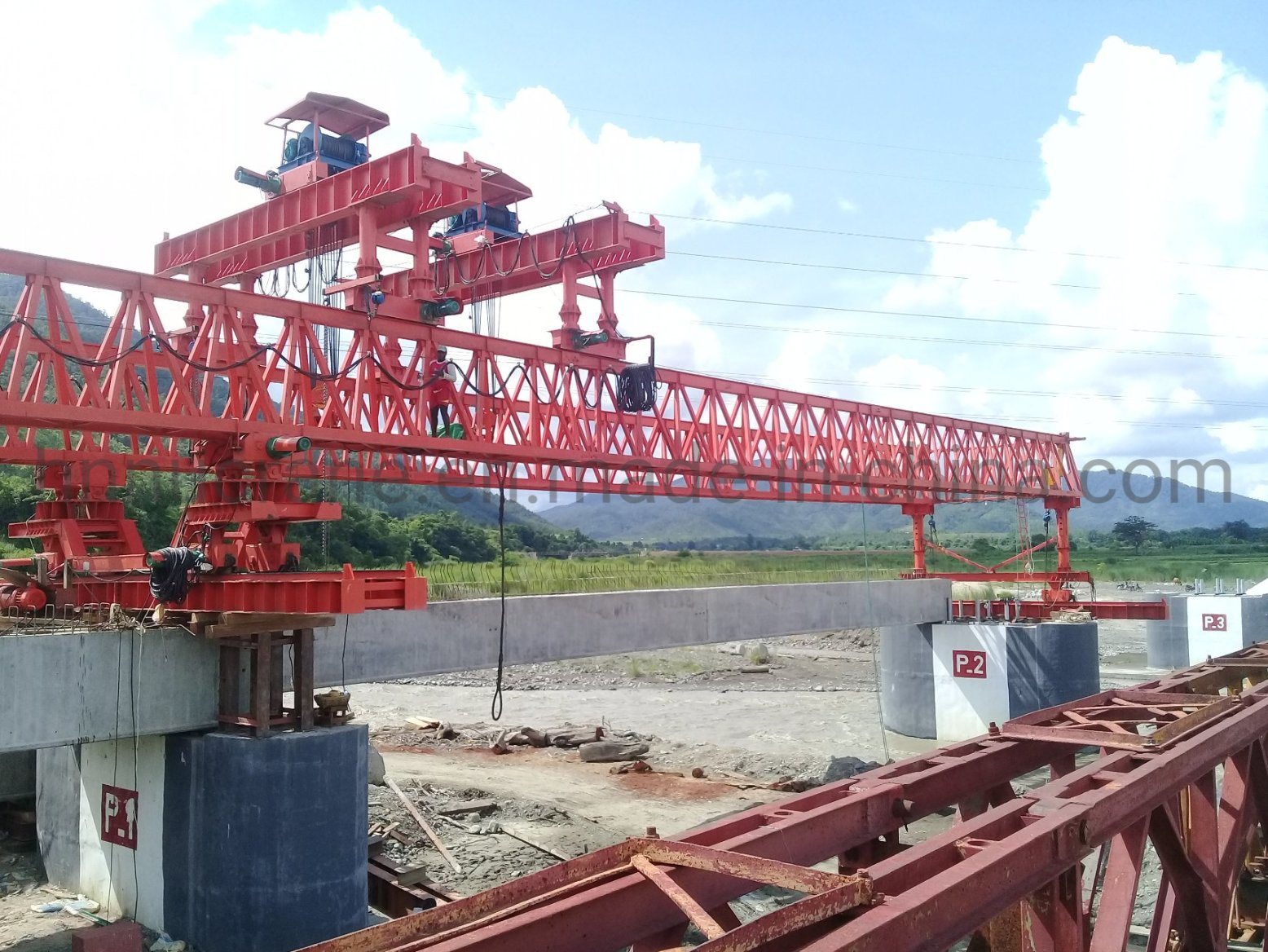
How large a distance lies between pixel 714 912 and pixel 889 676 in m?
29.0

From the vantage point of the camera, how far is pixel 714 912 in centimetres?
468

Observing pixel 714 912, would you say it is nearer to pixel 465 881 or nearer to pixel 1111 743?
pixel 1111 743

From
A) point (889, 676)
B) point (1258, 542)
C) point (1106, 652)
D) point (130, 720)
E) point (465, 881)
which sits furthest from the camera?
point (1258, 542)

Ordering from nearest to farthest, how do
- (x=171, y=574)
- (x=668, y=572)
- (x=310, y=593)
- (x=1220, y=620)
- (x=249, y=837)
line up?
(x=310, y=593) → (x=249, y=837) → (x=171, y=574) → (x=668, y=572) → (x=1220, y=620)

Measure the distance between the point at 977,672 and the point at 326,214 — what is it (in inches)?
905

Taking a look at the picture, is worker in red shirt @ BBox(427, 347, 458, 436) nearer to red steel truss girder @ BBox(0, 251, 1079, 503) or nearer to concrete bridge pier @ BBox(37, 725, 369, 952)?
red steel truss girder @ BBox(0, 251, 1079, 503)

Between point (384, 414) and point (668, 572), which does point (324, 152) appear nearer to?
point (384, 414)

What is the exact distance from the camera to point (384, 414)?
15.7 meters

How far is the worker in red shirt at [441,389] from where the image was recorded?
610 inches

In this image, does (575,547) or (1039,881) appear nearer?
(1039,881)

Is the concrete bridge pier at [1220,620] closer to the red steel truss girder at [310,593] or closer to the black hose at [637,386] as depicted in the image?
the black hose at [637,386]

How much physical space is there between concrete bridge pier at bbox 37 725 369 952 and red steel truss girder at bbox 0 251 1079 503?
13.2 feet

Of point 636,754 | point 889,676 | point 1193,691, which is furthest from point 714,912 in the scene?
point 889,676

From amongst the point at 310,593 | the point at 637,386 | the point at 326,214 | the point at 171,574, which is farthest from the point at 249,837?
the point at 637,386
